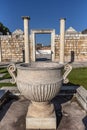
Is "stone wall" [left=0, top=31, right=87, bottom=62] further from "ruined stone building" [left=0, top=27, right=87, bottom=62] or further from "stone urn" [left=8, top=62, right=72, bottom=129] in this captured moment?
"stone urn" [left=8, top=62, right=72, bottom=129]

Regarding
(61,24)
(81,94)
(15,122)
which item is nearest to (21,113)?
(15,122)

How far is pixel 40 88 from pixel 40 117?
0.60 meters

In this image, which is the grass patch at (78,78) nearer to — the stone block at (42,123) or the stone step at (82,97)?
the stone step at (82,97)

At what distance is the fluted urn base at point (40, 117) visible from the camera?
312 centimetres

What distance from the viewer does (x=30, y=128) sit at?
312 cm

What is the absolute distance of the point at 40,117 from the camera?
316 cm

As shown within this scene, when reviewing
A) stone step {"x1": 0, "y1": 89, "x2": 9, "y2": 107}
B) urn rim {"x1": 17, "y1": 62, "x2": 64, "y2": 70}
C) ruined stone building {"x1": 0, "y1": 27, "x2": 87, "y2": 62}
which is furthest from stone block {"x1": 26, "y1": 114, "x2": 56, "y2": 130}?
ruined stone building {"x1": 0, "y1": 27, "x2": 87, "y2": 62}

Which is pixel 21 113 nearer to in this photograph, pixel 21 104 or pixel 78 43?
pixel 21 104

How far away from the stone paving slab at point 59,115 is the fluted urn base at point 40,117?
147mm

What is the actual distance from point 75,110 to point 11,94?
171 cm

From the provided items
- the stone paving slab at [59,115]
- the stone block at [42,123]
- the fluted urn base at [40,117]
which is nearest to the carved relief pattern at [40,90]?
the fluted urn base at [40,117]

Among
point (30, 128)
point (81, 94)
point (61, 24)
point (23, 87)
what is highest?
point (61, 24)

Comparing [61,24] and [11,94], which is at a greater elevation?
[61,24]

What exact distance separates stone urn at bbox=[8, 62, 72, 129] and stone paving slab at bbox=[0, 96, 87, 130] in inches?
8.9
